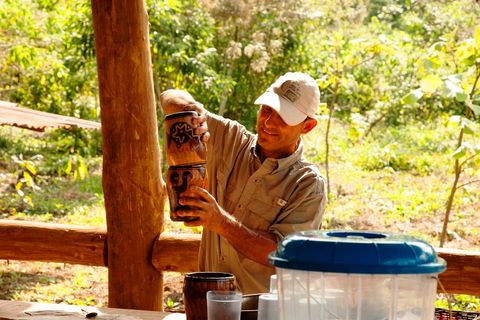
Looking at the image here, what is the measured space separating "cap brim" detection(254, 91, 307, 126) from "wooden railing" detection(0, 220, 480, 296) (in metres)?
1.22

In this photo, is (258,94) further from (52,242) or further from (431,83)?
(52,242)

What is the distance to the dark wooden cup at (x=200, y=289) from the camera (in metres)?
2.04

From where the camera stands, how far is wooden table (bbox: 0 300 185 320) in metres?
2.32

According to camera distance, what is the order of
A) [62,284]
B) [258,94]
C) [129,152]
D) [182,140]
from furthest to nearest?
[258,94]
[62,284]
[129,152]
[182,140]

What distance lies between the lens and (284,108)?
2836mm

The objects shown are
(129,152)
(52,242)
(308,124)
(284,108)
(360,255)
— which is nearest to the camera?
(360,255)

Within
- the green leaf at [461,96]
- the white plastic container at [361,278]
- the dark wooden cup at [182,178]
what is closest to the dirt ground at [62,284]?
the green leaf at [461,96]

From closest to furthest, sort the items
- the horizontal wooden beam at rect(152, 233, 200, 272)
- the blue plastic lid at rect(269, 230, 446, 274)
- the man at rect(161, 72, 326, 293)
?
the blue plastic lid at rect(269, 230, 446, 274)
the man at rect(161, 72, 326, 293)
the horizontal wooden beam at rect(152, 233, 200, 272)

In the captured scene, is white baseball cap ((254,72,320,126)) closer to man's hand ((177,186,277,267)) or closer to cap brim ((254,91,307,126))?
cap brim ((254,91,307,126))

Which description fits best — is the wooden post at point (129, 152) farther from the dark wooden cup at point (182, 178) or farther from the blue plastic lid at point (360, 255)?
the blue plastic lid at point (360, 255)

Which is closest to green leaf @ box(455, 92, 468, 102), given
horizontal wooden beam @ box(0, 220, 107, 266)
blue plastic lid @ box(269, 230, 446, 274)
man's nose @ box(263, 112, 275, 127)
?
man's nose @ box(263, 112, 275, 127)

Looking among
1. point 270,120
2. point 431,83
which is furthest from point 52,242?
point 431,83

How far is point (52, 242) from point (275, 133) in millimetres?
1844

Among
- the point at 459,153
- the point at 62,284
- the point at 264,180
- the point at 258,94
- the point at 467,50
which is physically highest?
the point at 258,94
